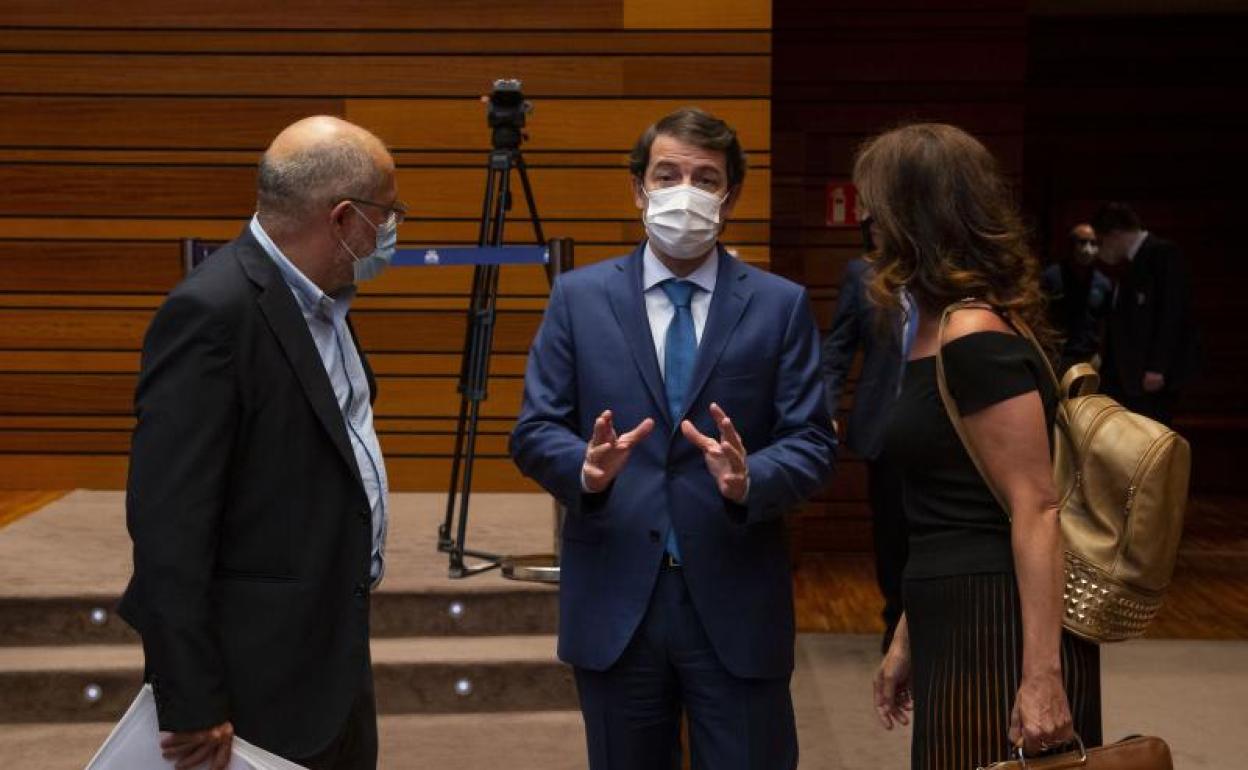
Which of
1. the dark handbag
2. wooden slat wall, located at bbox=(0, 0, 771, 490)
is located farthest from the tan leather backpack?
wooden slat wall, located at bbox=(0, 0, 771, 490)

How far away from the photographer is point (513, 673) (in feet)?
14.6

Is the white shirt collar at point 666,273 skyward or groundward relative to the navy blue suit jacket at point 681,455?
skyward

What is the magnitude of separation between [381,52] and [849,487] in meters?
2.85

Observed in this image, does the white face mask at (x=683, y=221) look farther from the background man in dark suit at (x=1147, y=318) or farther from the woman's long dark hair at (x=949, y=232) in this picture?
the background man in dark suit at (x=1147, y=318)

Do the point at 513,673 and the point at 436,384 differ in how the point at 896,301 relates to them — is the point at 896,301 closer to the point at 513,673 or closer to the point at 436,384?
the point at 513,673

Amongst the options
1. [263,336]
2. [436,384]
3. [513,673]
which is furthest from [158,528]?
[436,384]

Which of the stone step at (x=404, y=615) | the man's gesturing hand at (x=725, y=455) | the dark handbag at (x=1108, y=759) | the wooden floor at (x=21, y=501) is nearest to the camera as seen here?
the dark handbag at (x=1108, y=759)

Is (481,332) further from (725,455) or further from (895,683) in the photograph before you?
(895,683)

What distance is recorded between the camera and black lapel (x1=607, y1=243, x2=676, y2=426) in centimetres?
249

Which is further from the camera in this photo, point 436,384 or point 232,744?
point 436,384

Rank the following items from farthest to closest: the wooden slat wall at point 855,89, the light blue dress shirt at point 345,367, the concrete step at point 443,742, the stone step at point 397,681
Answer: the wooden slat wall at point 855,89
the stone step at point 397,681
the concrete step at point 443,742
the light blue dress shirt at point 345,367

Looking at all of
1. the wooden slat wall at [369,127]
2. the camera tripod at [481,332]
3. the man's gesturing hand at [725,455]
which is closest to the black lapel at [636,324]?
the man's gesturing hand at [725,455]

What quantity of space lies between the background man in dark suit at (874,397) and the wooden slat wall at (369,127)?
0.86 meters

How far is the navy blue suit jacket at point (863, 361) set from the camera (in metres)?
4.97
